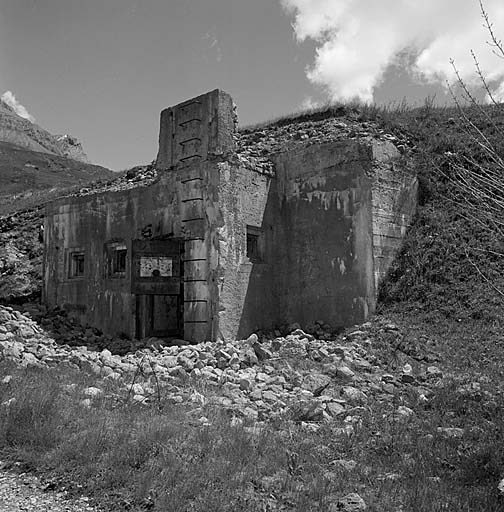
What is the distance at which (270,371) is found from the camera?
913 cm

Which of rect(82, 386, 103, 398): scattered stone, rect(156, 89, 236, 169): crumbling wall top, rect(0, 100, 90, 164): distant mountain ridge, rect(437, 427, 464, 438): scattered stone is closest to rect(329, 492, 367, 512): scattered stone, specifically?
rect(437, 427, 464, 438): scattered stone

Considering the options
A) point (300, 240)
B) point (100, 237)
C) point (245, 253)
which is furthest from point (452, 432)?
point (100, 237)

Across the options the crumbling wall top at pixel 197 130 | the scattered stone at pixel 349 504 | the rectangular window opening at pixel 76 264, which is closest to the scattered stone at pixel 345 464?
the scattered stone at pixel 349 504

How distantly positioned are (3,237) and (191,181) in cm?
1067

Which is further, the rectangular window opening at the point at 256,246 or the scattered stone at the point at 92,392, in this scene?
the rectangular window opening at the point at 256,246

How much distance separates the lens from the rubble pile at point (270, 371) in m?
7.41

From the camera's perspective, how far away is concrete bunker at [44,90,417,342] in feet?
36.6

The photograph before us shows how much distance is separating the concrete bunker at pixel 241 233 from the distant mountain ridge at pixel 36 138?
292ft

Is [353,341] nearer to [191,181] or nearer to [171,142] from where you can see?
[191,181]

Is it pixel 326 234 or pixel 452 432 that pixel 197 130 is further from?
pixel 452 432

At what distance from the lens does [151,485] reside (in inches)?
184

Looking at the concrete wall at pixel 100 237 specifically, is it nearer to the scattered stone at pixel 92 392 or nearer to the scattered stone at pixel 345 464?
the scattered stone at pixel 92 392

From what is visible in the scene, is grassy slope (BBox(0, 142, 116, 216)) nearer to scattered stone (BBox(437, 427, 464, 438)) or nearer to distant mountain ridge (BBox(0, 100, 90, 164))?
scattered stone (BBox(437, 427, 464, 438))

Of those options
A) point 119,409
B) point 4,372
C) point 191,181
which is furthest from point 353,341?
point 4,372
